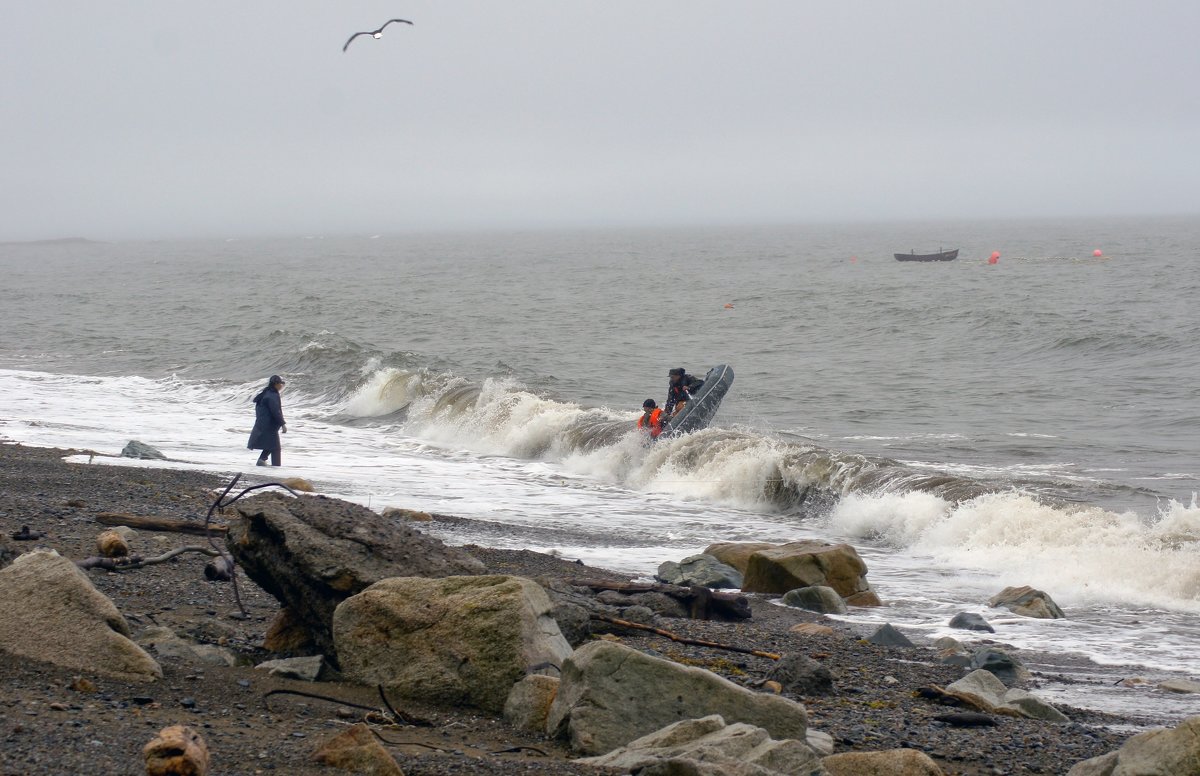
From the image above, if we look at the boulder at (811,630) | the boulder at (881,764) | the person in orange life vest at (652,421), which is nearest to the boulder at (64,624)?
the boulder at (881,764)

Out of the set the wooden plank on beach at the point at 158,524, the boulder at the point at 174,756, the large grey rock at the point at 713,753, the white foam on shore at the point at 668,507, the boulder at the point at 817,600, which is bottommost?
the white foam on shore at the point at 668,507

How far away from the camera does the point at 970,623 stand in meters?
9.69

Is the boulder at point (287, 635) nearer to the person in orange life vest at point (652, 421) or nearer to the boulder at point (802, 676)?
the boulder at point (802, 676)

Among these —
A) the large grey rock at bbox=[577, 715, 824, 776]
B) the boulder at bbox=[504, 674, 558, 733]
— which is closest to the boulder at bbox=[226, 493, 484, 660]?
the boulder at bbox=[504, 674, 558, 733]

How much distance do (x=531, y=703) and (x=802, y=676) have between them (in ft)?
6.25

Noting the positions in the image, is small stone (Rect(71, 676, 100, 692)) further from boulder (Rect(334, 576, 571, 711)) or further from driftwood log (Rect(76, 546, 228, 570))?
driftwood log (Rect(76, 546, 228, 570))

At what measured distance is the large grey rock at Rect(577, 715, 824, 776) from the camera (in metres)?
4.40

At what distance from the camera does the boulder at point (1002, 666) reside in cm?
782

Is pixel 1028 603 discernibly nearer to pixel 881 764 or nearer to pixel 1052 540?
pixel 1052 540

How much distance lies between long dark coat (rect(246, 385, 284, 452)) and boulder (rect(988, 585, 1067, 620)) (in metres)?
9.59

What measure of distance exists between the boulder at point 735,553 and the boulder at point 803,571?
0.49m

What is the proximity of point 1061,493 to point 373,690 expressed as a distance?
12403 mm

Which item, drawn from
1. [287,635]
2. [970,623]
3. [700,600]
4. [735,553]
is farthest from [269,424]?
[287,635]

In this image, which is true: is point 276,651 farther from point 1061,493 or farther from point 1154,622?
point 1061,493
